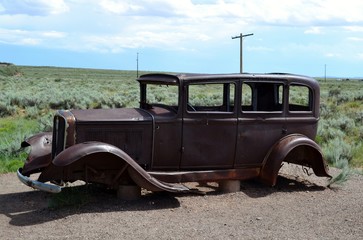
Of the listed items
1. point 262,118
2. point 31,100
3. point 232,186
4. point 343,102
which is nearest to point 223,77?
point 262,118

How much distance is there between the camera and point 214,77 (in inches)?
300

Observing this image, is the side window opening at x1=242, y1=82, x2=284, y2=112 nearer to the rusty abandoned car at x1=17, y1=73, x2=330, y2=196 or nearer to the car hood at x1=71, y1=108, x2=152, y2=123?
the rusty abandoned car at x1=17, y1=73, x2=330, y2=196

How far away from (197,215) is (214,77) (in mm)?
2079

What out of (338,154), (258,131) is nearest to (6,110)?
(338,154)

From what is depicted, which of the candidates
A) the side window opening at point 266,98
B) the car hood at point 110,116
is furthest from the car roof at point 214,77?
the car hood at point 110,116

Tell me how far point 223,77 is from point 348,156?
5.45 meters

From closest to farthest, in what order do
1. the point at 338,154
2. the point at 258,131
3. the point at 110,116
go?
the point at 110,116
the point at 258,131
the point at 338,154

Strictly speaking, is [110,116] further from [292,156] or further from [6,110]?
[6,110]

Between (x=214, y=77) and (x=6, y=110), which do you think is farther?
(x=6, y=110)

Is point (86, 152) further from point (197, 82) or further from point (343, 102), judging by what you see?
point (343, 102)

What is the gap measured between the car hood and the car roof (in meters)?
0.63

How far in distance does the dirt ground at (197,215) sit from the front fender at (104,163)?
377 mm

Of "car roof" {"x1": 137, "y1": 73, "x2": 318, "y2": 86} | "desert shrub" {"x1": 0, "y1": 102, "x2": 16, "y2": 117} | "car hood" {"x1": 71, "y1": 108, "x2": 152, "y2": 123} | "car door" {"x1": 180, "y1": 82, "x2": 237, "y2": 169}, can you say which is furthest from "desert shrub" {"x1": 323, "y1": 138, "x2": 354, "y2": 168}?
"desert shrub" {"x1": 0, "y1": 102, "x2": 16, "y2": 117}

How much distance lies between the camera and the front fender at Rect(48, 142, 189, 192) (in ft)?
21.4
